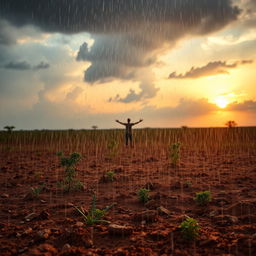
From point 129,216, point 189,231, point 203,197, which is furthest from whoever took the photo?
point 203,197

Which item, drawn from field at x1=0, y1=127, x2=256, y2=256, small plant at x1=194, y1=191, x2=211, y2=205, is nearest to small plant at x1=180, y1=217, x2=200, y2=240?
field at x1=0, y1=127, x2=256, y2=256

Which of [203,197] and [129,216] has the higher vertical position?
[203,197]

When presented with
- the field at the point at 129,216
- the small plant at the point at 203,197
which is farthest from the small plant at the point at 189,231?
the small plant at the point at 203,197

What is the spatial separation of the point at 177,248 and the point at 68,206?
8.65 ft

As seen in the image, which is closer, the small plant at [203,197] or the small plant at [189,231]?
the small plant at [189,231]

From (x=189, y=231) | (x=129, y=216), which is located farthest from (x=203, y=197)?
(x=189, y=231)

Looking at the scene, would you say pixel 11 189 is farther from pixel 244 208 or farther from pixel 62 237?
pixel 244 208

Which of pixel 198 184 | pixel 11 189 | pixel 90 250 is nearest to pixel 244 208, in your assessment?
pixel 198 184

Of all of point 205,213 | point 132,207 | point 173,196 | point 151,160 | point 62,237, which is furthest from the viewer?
point 151,160

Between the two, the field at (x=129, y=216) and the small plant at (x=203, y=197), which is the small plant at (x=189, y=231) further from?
the small plant at (x=203, y=197)

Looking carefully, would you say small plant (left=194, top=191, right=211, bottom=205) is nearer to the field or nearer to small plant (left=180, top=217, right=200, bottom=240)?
the field

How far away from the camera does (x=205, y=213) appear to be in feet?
15.6

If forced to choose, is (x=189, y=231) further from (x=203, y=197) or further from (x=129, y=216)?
(x=203, y=197)

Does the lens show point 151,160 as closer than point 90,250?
No
